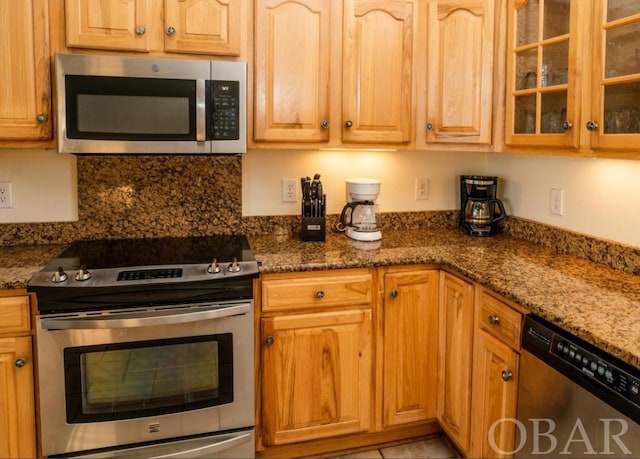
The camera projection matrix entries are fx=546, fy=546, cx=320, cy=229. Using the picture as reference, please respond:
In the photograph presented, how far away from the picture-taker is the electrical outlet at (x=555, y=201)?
2432 millimetres

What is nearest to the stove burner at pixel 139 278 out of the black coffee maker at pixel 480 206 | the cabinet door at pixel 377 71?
the cabinet door at pixel 377 71

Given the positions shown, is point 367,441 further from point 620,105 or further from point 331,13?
point 331,13

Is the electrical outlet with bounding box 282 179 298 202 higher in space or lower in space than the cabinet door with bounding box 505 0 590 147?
lower

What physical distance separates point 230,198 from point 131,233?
485 millimetres

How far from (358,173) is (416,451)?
1352 mm

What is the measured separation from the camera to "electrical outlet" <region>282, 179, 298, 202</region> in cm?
270

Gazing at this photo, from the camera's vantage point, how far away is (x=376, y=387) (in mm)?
2312

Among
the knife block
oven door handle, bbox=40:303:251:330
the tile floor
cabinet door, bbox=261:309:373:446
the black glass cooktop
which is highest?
the knife block

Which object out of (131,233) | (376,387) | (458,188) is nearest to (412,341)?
(376,387)

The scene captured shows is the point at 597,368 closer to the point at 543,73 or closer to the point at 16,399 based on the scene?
the point at 543,73

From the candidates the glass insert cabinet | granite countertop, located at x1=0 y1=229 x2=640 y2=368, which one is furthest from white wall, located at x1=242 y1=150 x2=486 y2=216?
the glass insert cabinet

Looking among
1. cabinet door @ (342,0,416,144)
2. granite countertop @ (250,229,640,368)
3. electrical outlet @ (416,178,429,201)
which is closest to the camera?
granite countertop @ (250,229,640,368)

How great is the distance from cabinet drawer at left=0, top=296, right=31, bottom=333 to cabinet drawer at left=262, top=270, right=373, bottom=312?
0.84 metres

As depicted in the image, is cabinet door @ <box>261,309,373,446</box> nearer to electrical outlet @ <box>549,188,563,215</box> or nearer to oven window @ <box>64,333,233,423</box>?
oven window @ <box>64,333,233,423</box>
